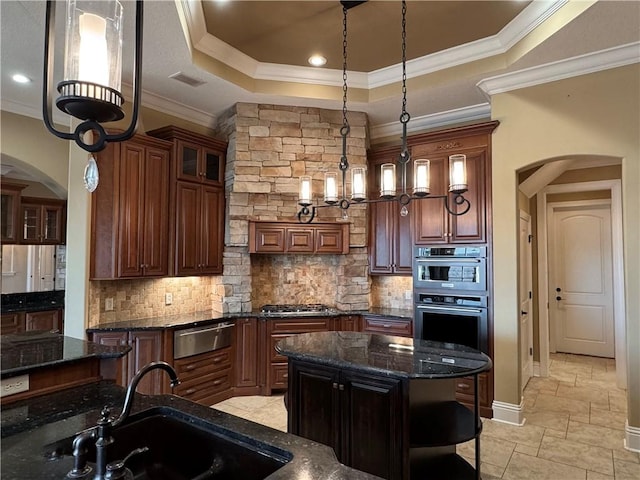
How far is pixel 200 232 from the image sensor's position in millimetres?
4453

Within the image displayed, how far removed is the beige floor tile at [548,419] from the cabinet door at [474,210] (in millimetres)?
1832

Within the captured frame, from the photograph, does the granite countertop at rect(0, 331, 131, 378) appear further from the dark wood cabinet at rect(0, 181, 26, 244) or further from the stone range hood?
the dark wood cabinet at rect(0, 181, 26, 244)

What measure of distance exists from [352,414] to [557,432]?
2348mm

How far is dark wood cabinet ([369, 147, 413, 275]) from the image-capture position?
4.74m

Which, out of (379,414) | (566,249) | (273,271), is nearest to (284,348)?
(379,414)

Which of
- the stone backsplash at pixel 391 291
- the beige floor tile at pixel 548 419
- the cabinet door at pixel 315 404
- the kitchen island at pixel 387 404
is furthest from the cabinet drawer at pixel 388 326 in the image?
the cabinet door at pixel 315 404

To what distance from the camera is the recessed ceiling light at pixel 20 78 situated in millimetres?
3877

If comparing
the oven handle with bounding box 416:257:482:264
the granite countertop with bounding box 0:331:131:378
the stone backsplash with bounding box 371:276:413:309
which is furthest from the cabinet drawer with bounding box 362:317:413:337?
the granite countertop with bounding box 0:331:131:378

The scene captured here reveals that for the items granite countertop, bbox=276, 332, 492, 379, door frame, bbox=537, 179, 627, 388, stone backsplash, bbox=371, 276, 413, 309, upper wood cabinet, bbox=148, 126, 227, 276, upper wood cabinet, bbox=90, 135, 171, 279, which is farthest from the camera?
A: stone backsplash, bbox=371, 276, 413, 309

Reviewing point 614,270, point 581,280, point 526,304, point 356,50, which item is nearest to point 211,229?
point 356,50

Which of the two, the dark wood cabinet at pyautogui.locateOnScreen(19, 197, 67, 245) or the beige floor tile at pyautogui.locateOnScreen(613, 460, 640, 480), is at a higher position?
the dark wood cabinet at pyautogui.locateOnScreen(19, 197, 67, 245)

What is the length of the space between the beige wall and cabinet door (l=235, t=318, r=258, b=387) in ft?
8.48

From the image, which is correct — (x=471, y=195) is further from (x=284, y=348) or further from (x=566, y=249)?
(x=566, y=249)

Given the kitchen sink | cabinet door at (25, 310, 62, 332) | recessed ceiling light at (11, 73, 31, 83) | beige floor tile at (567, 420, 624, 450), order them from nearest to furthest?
1. the kitchen sink
2. beige floor tile at (567, 420, 624, 450)
3. recessed ceiling light at (11, 73, 31, 83)
4. cabinet door at (25, 310, 62, 332)
